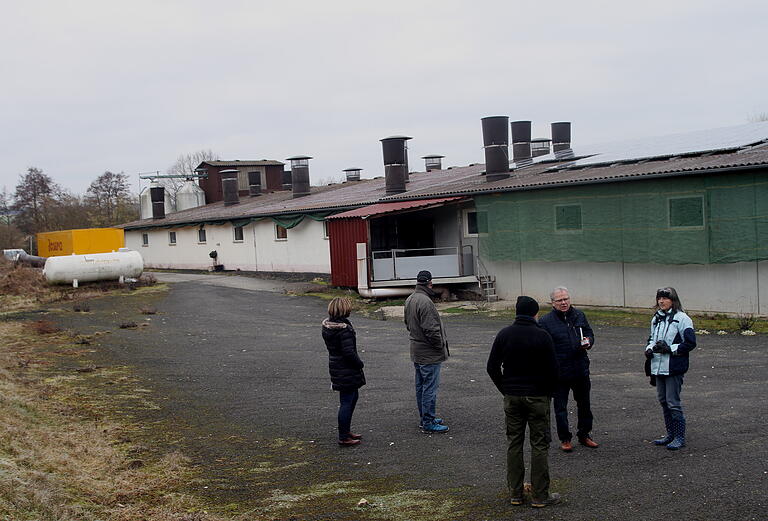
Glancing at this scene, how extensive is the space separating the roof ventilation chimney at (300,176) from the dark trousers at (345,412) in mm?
32808

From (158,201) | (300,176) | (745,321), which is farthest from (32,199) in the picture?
(745,321)

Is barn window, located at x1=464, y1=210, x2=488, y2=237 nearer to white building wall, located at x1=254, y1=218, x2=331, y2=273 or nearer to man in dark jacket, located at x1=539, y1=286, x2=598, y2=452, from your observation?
white building wall, located at x1=254, y1=218, x2=331, y2=273

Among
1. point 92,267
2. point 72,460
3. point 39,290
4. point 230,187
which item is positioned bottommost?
point 72,460

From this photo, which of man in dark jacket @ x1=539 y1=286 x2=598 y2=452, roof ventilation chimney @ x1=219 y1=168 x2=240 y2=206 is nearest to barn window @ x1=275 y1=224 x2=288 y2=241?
roof ventilation chimney @ x1=219 y1=168 x2=240 y2=206

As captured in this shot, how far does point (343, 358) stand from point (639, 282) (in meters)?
13.7

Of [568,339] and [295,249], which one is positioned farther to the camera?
[295,249]

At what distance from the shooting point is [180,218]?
46656mm

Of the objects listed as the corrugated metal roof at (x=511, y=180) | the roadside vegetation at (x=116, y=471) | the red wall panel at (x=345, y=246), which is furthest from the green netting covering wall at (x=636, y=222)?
the roadside vegetation at (x=116, y=471)

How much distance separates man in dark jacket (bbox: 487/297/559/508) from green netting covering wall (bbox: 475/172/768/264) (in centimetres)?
1311

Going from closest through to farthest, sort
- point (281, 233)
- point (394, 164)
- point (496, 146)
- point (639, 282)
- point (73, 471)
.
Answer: point (73, 471)
point (639, 282)
point (496, 146)
point (394, 164)
point (281, 233)

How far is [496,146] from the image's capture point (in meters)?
28.2

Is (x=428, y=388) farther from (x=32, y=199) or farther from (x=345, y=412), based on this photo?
(x=32, y=199)

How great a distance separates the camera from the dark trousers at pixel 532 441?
264 inches

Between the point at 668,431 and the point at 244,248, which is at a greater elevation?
the point at 244,248
